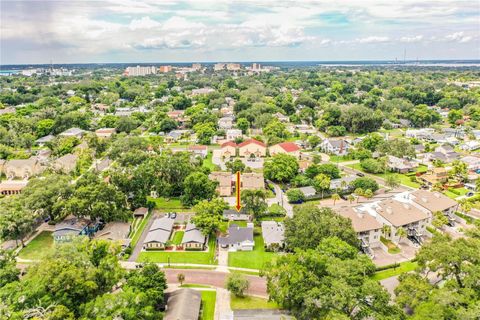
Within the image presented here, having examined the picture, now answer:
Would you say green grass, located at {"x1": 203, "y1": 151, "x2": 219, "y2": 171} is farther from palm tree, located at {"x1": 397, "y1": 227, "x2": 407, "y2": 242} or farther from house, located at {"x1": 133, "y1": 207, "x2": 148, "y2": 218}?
palm tree, located at {"x1": 397, "y1": 227, "x2": 407, "y2": 242}

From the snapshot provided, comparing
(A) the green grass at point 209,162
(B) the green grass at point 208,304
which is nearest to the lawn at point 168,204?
(A) the green grass at point 209,162

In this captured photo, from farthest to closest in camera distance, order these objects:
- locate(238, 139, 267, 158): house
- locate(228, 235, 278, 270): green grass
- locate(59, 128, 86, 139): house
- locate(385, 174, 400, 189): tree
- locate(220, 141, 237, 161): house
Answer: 1. locate(59, 128, 86, 139): house
2. locate(238, 139, 267, 158): house
3. locate(220, 141, 237, 161): house
4. locate(385, 174, 400, 189): tree
5. locate(228, 235, 278, 270): green grass

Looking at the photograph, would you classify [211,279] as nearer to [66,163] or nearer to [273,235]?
[273,235]

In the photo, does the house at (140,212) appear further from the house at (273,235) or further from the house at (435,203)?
the house at (435,203)

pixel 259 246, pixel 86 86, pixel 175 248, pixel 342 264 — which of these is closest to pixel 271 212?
pixel 259 246

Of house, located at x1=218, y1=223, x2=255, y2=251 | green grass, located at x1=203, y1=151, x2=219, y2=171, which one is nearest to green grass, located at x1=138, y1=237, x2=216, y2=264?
house, located at x1=218, y1=223, x2=255, y2=251

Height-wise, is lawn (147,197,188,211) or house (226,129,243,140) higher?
house (226,129,243,140)

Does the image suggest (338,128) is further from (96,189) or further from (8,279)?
(8,279)
